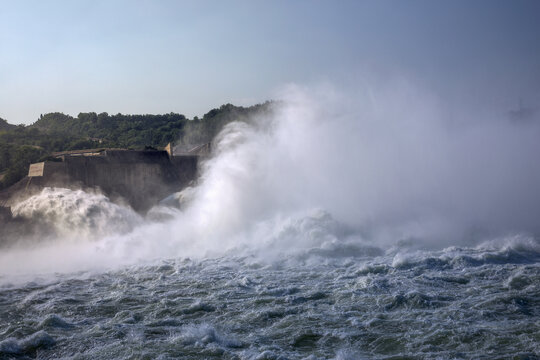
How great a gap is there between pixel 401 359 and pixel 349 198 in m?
13.7

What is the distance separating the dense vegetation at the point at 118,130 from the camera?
147 ft

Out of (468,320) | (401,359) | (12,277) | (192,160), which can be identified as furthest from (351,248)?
(192,160)

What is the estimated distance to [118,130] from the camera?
241ft

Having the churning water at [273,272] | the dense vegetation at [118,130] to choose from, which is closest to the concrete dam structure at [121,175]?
the churning water at [273,272]

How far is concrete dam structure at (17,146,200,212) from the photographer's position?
2433 cm

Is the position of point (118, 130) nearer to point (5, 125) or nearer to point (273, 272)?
point (5, 125)

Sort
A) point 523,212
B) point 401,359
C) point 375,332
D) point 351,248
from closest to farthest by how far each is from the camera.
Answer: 1. point 401,359
2. point 375,332
3. point 351,248
4. point 523,212

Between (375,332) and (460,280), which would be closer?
(375,332)

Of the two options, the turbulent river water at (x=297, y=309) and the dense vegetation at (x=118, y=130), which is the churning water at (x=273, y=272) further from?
the dense vegetation at (x=118, y=130)

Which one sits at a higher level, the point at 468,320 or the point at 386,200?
the point at 386,200

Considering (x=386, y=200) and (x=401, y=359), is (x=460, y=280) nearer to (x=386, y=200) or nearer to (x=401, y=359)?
(x=401, y=359)

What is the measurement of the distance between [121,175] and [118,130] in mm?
49477

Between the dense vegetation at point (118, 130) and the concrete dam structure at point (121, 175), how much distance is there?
53.2 feet

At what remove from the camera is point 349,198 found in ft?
66.6
